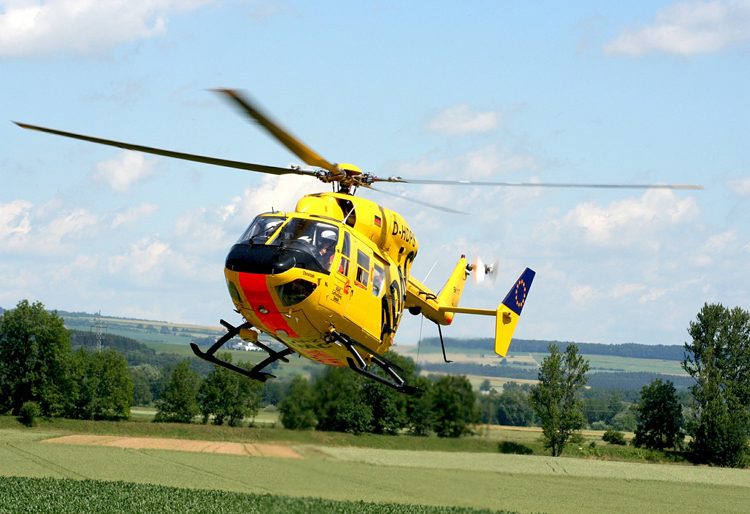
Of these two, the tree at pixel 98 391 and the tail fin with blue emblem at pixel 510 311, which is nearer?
the tail fin with blue emblem at pixel 510 311

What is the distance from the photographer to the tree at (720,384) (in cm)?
8056

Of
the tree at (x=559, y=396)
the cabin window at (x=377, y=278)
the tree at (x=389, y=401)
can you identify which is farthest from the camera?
the tree at (x=559, y=396)

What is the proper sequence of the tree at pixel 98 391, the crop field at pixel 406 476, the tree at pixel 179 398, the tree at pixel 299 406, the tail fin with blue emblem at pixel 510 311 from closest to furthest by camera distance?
1. the tree at pixel 299 406
2. the crop field at pixel 406 476
3. the tail fin with blue emblem at pixel 510 311
4. the tree at pixel 179 398
5. the tree at pixel 98 391

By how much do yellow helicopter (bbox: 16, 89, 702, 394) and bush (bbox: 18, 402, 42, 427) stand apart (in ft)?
199

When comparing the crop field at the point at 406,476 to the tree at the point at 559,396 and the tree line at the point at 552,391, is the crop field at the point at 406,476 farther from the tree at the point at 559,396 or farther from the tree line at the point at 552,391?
the tree line at the point at 552,391

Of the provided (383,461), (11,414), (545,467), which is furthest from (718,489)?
(11,414)

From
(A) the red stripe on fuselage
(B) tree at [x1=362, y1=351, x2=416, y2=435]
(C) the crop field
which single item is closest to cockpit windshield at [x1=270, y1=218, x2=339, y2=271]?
(A) the red stripe on fuselage

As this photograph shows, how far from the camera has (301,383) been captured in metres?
17.2

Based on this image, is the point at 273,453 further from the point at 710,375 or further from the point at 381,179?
the point at 710,375

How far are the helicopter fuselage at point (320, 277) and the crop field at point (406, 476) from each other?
251 cm

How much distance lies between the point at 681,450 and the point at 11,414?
6486cm

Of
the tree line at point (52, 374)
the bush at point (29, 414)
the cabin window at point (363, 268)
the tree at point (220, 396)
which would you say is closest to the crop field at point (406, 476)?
the tree at point (220, 396)

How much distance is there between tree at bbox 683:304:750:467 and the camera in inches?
A: 3172

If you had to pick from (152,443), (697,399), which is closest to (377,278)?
(152,443)
